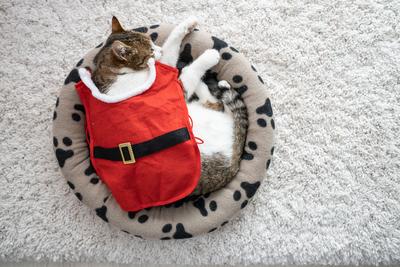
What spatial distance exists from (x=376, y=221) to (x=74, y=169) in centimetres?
130

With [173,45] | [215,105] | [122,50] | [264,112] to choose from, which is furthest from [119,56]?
[264,112]

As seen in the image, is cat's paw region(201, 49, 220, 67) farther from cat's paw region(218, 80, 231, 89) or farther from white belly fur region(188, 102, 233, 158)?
white belly fur region(188, 102, 233, 158)

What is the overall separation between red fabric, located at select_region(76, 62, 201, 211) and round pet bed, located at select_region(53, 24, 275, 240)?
147 mm

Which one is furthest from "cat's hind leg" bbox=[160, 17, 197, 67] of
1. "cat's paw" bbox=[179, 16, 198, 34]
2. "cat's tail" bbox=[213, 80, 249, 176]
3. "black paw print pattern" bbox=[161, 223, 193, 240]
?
"black paw print pattern" bbox=[161, 223, 193, 240]

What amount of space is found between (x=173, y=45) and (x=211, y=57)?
0.58ft

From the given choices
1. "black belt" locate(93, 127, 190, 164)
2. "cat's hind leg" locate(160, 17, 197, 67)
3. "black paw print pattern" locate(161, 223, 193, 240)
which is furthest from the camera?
"cat's hind leg" locate(160, 17, 197, 67)

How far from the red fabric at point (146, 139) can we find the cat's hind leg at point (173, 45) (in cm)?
21

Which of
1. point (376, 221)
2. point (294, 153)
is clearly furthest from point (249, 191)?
point (376, 221)

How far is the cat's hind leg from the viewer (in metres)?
1.37

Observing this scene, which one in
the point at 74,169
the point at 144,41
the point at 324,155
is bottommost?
the point at 324,155

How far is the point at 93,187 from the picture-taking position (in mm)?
1331

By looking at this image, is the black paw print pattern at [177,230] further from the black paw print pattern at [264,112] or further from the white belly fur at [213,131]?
the black paw print pattern at [264,112]

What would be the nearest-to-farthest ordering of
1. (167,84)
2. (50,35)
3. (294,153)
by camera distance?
(167,84) < (294,153) < (50,35)

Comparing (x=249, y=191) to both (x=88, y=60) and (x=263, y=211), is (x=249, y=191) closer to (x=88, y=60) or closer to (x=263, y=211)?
(x=263, y=211)
